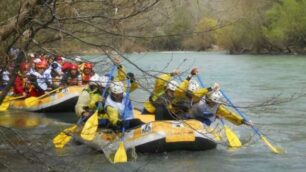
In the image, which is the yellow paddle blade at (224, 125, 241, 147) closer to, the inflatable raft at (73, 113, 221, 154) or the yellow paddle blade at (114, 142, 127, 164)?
the inflatable raft at (73, 113, 221, 154)

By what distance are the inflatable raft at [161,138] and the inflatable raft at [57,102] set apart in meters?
5.24

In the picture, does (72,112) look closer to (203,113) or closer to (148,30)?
(203,113)

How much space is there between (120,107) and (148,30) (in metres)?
4.44

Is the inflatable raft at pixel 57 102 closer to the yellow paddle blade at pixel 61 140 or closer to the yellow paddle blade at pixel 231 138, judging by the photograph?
the yellow paddle blade at pixel 61 140

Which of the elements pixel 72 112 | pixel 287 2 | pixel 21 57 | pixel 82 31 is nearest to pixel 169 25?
pixel 82 31

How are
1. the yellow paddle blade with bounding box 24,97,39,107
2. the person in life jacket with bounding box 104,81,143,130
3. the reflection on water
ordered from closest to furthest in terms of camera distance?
the person in life jacket with bounding box 104,81,143,130 → the reflection on water → the yellow paddle blade with bounding box 24,97,39,107

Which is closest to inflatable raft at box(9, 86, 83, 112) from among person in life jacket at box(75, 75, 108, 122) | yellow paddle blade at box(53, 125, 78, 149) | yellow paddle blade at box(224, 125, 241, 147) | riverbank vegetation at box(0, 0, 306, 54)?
person in life jacket at box(75, 75, 108, 122)

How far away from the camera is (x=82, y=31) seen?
15.6 ft

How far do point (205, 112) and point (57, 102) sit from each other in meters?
6.02

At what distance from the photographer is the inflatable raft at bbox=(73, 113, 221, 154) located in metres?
8.90

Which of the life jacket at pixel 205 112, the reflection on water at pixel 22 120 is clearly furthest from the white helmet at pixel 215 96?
the reflection on water at pixel 22 120

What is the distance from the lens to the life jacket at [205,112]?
9.56 metres

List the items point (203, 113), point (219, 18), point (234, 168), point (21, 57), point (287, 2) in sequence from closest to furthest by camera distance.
Result: point (21, 57) < point (219, 18) < point (234, 168) < point (203, 113) < point (287, 2)

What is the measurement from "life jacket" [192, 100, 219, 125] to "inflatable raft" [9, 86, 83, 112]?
17.3 ft
